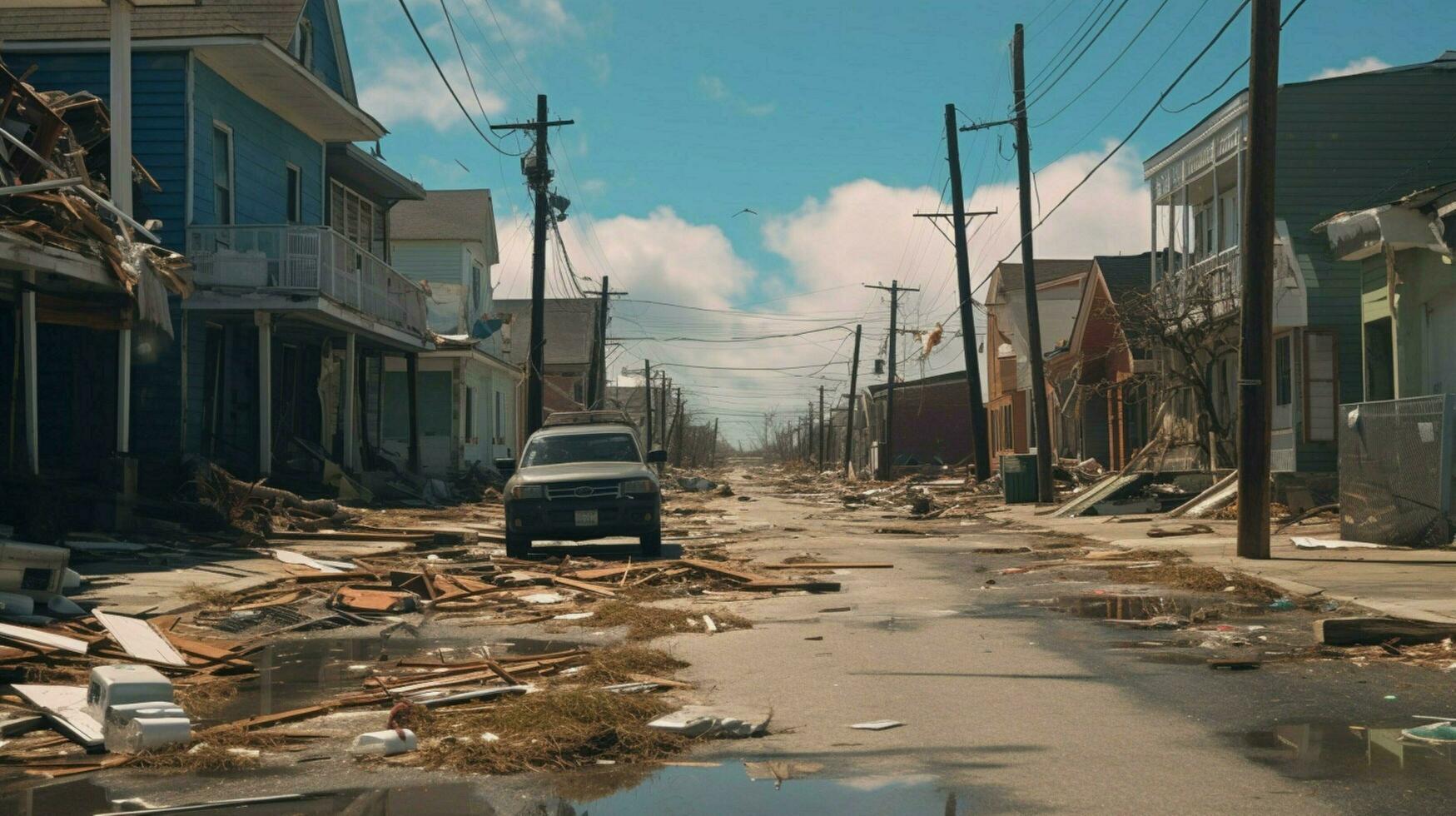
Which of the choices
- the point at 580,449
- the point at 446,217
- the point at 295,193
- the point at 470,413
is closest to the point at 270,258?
the point at 295,193

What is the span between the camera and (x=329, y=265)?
24.2 m

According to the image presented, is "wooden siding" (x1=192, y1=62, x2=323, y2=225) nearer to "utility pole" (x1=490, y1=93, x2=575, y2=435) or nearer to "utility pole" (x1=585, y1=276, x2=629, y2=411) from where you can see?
"utility pole" (x1=490, y1=93, x2=575, y2=435)

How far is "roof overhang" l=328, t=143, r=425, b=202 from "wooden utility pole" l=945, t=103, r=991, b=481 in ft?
48.5

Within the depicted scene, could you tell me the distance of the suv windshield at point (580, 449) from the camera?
754 inches

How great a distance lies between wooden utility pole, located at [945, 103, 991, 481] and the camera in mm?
38969

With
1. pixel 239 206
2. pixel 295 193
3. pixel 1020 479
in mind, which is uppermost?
pixel 295 193

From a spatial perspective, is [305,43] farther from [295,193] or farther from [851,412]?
[851,412]

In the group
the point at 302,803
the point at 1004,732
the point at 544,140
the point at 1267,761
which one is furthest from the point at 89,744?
the point at 544,140

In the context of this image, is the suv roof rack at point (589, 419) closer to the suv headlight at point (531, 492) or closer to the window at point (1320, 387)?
Result: the suv headlight at point (531, 492)

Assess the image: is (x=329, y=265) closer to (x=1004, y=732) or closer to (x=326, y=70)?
(x=326, y=70)

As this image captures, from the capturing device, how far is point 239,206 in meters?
25.2

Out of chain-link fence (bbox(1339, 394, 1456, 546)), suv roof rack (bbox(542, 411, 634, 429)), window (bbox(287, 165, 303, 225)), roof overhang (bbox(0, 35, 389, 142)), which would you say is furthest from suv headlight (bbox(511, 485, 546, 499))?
window (bbox(287, 165, 303, 225))

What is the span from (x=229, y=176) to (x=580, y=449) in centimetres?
987

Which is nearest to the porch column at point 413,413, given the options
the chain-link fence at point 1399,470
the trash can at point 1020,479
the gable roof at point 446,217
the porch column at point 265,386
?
the porch column at point 265,386
